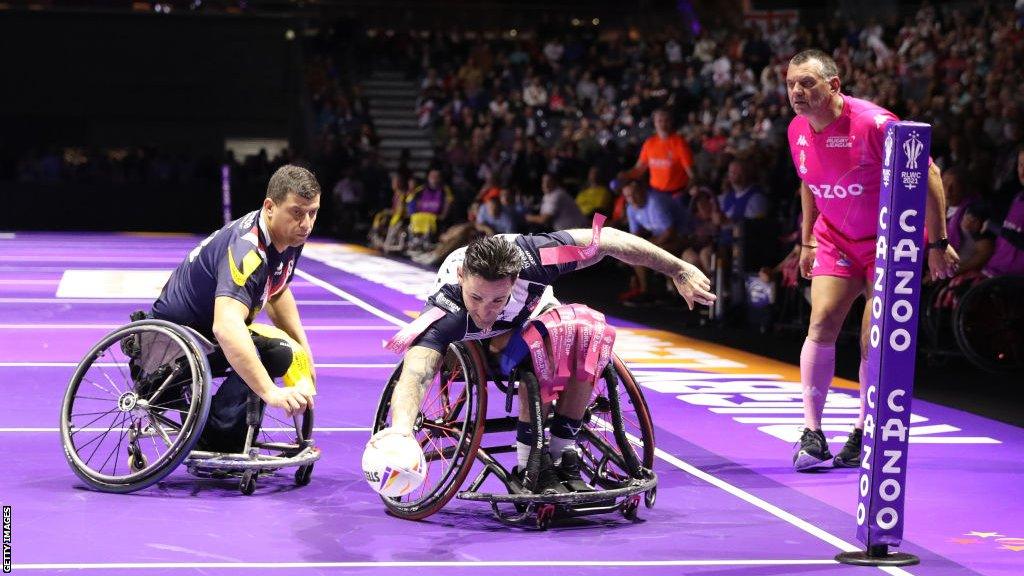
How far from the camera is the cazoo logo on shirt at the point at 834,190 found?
20.9 feet

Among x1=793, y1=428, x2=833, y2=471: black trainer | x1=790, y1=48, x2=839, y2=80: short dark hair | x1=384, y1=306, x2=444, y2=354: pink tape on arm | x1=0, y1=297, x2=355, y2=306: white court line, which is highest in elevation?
x1=790, y1=48, x2=839, y2=80: short dark hair

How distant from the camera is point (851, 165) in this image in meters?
6.36

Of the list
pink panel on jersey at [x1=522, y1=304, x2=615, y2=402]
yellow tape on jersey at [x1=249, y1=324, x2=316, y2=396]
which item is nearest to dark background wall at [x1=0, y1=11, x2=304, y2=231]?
yellow tape on jersey at [x1=249, y1=324, x2=316, y2=396]

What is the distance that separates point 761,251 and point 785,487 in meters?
6.46

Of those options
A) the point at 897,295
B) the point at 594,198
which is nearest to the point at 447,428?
the point at 897,295

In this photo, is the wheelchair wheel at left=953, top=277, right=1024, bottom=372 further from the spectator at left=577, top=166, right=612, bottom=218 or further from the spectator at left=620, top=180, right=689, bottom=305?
the spectator at left=577, top=166, right=612, bottom=218

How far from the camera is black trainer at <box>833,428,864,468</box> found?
21.2 ft

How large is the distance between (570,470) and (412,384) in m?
0.82

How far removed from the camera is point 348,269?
18.6 m

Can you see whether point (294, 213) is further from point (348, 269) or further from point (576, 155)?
point (576, 155)

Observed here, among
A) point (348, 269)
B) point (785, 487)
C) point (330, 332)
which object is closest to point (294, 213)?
point (785, 487)

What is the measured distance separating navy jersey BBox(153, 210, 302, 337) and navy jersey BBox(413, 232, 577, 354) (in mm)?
778

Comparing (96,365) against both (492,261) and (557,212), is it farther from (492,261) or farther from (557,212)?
(557,212)

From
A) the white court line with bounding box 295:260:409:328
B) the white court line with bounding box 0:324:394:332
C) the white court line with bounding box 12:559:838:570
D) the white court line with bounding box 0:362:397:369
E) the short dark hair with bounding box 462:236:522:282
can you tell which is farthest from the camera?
the white court line with bounding box 295:260:409:328
